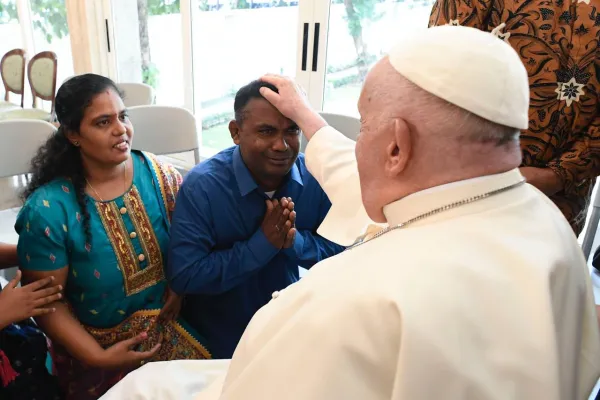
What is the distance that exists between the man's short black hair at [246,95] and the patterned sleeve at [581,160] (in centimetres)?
83

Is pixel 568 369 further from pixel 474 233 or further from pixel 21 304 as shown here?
pixel 21 304

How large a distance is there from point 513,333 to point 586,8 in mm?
924

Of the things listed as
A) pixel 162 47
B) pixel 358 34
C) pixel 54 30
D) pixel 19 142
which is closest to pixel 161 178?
pixel 19 142

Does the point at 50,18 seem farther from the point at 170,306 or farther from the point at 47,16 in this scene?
the point at 170,306

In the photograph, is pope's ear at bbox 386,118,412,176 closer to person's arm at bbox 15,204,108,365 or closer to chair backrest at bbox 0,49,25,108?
person's arm at bbox 15,204,108,365

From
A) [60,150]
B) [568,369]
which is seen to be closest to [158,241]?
[60,150]

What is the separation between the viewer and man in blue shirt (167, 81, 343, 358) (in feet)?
4.75

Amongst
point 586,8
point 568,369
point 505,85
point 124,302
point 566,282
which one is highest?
point 586,8

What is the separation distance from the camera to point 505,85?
2.55ft

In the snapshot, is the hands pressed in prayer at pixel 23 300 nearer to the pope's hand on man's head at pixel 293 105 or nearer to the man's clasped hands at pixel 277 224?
the man's clasped hands at pixel 277 224

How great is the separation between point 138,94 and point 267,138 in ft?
8.10

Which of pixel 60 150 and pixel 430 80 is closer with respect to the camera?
pixel 430 80

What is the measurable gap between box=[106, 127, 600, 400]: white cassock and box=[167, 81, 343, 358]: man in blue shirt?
63 centimetres

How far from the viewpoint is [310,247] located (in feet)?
5.20
